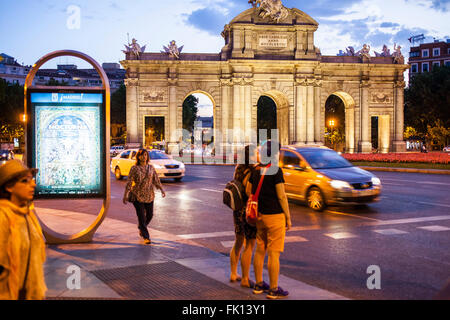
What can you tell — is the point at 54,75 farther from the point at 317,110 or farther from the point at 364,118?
the point at 364,118

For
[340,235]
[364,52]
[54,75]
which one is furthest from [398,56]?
[54,75]

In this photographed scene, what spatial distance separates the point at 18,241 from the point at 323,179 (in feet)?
33.4

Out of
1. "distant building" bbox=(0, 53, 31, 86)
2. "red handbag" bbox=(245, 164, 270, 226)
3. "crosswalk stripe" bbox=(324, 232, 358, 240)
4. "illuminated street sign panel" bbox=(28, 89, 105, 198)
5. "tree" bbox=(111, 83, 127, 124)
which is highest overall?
"distant building" bbox=(0, 53, 31, 86)

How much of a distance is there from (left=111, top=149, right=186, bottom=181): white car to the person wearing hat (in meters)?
17.2

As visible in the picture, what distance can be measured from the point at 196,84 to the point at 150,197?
38.3m

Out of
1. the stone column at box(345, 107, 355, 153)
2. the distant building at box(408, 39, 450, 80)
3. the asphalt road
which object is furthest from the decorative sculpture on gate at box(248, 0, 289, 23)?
the distant building at box(408, 39, 450, 80)

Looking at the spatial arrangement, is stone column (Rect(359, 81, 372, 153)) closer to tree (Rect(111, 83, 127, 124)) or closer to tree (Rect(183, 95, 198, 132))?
tree (Rect(183, 95, 198, 132))

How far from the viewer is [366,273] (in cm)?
664

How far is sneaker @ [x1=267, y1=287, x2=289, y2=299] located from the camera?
5.46m

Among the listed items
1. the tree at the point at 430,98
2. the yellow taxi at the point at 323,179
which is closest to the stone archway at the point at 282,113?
the tree at the point at 430,98

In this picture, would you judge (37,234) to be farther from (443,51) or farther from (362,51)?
(443,51)

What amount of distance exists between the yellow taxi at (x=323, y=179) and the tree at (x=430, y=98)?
47544mm

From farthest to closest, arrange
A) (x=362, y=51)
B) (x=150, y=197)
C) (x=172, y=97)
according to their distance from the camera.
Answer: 1. (x=362, y=51)
2. (x=172, y=97)
3. (x=150, y=197)
